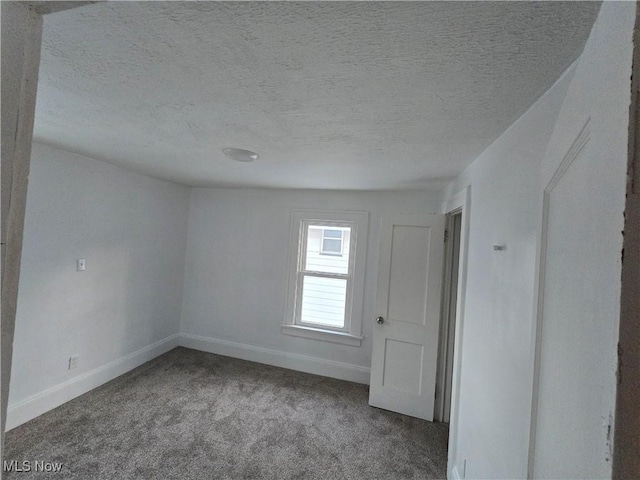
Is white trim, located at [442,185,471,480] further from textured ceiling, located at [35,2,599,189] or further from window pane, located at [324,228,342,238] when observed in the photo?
window pane, located at [324,228,342,238]

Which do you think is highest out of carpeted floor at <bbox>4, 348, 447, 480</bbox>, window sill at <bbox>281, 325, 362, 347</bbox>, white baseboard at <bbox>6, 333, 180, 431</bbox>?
window sill at <bbox>281, 325, 362, 347</bbox>

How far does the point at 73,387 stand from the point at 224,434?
1.52m

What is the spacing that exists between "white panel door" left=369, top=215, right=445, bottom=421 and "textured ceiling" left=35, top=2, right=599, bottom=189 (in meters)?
1.03

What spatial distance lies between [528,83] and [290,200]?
2808 millimetres

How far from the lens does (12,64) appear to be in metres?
0.52

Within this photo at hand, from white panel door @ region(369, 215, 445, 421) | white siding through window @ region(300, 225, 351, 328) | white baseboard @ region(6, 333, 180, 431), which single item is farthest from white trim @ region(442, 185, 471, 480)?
white baseboard @ region(6, 333, 180, 431)

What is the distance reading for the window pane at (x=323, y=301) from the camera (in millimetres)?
3426

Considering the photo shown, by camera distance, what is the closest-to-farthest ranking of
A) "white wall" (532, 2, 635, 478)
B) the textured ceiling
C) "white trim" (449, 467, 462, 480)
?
"white wall" (532, 2, 635, 478) → the textured ceiling → "white trim" (449, 467, 462, 480)

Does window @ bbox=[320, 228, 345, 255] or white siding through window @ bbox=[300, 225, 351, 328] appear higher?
window @ bbox=[320, 228, 345, 255]

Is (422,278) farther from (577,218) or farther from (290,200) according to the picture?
(577,218)

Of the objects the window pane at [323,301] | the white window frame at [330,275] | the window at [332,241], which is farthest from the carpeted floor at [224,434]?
the window at [332,241]

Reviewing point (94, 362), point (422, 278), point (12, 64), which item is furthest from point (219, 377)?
point (12, 64)

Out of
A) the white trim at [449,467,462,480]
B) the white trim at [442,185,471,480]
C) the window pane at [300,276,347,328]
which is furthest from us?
the window pane at [300,276,347,328]

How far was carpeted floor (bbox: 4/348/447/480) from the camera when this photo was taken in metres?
1.92
